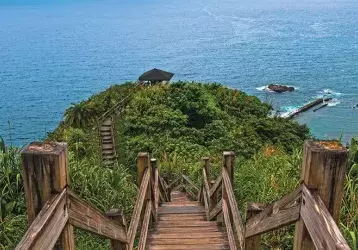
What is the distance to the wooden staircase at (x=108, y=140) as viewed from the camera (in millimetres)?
17255

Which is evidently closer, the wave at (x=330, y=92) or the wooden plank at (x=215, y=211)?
the wooden plank at (x=215, y=211)

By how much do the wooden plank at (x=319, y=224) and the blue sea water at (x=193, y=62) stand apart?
93.4 ft

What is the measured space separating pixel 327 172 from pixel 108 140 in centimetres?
1735

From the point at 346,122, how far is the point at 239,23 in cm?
8398

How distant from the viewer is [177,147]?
15531 millimetres

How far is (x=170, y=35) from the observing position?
105 m

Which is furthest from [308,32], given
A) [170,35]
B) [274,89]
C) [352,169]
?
[352,169]

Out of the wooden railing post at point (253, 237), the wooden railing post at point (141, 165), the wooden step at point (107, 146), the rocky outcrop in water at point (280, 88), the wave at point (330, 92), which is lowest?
the wave at point (330, 92)

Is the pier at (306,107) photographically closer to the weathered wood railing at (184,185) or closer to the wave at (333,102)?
the wave at (333,102)

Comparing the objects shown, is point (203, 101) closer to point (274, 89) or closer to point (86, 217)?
point (86, 217)

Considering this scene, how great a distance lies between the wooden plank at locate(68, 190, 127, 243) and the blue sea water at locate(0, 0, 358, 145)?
28213 millimetres

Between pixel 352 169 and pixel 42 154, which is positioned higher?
pixel 42 154

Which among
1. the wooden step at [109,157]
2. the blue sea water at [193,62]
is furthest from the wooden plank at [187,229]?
the blue sea water at [193,62]

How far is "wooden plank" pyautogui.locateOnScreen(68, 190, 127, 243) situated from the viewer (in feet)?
6.58
